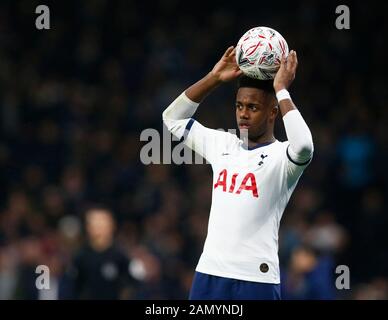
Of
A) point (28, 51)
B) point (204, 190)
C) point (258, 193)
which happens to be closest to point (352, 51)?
point (204, 190)

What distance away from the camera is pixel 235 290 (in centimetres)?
557

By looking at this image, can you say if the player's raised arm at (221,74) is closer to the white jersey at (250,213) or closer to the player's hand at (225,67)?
the player's hand at (225,67)

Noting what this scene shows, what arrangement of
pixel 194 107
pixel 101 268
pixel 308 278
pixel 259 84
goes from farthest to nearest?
pixel 308 278
pixel 101 268
pixel 194 107
pixel 259 84

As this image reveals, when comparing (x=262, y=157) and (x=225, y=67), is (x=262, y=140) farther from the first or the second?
(x=225, y=67)

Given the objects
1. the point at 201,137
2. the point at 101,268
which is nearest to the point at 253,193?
the point at 201,137

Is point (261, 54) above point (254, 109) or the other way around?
above

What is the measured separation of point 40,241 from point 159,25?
4.39 meters

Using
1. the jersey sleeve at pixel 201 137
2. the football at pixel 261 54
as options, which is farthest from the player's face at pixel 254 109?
the jersey sleeve at pixel 201 137

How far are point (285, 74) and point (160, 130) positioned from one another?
273 inches

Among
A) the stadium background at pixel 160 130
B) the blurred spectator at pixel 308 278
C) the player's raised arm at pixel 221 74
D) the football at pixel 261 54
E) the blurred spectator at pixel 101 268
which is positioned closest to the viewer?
the football at pixel 261 54

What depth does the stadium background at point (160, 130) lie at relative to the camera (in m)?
11.0

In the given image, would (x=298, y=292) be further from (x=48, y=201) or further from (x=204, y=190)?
(x=48, y=201)

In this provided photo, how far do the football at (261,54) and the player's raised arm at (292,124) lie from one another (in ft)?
0.40

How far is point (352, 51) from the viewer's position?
13.7m
